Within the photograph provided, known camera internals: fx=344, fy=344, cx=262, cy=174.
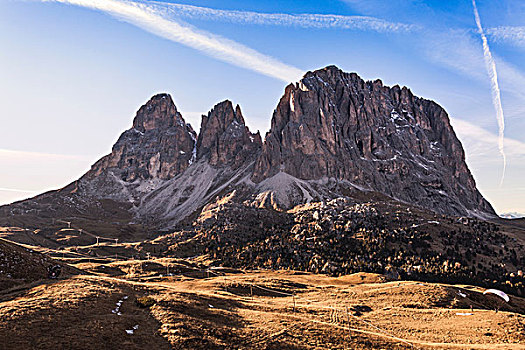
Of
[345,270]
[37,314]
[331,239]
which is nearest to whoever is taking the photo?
[37,314]

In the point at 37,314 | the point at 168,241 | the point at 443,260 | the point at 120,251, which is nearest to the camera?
the point at 37,314

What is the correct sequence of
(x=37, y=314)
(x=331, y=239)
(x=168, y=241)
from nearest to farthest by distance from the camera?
(x=37, y=314) < (x=331, y=239) < (x=168, y=241)

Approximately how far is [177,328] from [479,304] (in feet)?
192

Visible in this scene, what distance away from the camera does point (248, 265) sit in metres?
122

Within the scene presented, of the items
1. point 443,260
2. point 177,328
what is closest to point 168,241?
point 443,260

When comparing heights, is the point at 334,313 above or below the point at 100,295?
below

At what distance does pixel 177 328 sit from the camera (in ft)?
97.9

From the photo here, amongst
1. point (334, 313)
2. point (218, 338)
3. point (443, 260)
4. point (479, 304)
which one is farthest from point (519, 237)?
point (218, 338)

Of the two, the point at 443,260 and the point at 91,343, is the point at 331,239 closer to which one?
the point at 443,260

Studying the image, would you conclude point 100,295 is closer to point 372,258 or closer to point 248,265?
point 248,265

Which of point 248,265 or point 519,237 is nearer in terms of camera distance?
point 248,265

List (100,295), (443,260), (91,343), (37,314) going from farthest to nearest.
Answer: (443,260) → (100,295) → (37,314) → (91,343)

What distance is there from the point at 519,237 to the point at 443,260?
68.3 metres

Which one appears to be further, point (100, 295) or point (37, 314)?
point (100, 295)
